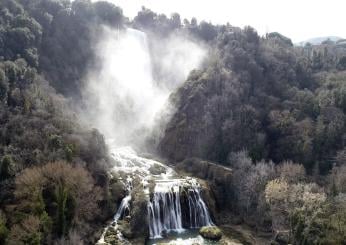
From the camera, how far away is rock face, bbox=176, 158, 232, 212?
75.7m

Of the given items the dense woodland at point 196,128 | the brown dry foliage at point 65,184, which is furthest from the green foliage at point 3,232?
the brown dry foliage at point 65,184

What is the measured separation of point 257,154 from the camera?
275ft

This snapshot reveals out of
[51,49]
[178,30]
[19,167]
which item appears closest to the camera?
[19,167]

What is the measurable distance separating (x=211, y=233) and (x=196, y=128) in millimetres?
31780

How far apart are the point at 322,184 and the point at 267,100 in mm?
28733

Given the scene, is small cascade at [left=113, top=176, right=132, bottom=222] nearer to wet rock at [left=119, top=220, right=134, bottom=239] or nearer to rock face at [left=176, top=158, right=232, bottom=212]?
wet rock at [left=119, top=220, right=134, bottom=239]

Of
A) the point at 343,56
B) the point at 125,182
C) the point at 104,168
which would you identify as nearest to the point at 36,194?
the point at 104,168

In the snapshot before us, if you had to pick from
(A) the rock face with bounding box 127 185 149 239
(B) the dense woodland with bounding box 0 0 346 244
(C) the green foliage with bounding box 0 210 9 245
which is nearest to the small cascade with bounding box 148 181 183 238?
(A) the rock face with bounding box 127 185 149 239

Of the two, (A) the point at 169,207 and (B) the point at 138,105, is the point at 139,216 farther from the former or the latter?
(B) the point at 138,105

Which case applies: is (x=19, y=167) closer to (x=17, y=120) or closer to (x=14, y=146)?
(x=14, y=146)

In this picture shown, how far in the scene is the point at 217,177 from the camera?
77.4 m

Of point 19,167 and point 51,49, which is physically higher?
point 51,49

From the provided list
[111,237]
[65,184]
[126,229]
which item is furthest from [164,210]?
[65,184]

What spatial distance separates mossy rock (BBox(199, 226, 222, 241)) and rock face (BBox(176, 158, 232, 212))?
8642mm
